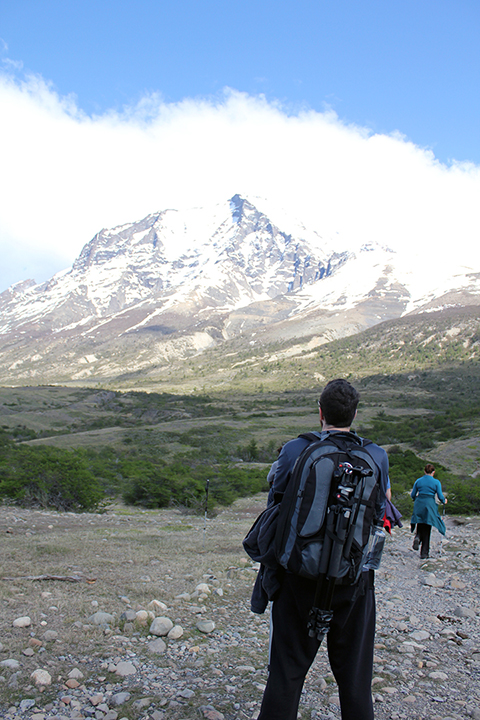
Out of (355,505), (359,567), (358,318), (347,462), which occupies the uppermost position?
(358,318)

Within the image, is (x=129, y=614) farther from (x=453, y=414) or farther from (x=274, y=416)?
(x=274, y=416)

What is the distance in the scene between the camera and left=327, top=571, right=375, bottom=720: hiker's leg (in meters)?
2.73

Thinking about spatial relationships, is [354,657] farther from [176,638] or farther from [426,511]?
[426,511]

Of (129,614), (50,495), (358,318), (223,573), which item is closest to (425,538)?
(223,573)

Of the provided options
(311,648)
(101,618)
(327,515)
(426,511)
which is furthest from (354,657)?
(426,511)

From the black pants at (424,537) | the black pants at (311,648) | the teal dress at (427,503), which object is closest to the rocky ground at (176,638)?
the black pants at (424,537)

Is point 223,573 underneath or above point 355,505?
underneath

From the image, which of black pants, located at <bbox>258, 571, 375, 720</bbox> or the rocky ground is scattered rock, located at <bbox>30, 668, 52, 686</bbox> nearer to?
the rocky ground

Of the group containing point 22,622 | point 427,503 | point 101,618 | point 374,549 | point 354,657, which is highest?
point 374,549

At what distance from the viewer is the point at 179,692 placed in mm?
3488

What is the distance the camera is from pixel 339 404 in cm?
290

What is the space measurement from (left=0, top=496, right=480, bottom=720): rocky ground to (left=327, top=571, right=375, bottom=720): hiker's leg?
822 mm

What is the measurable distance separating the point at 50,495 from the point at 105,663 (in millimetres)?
10911

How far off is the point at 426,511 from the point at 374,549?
6.23 meters
